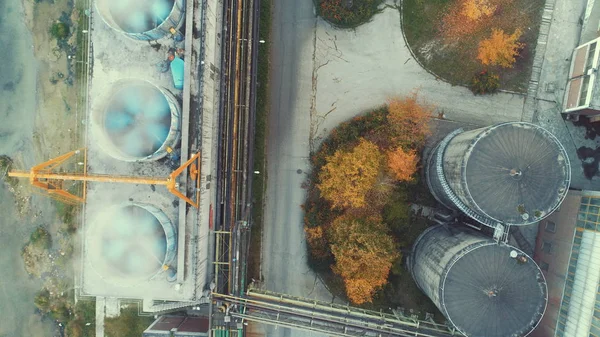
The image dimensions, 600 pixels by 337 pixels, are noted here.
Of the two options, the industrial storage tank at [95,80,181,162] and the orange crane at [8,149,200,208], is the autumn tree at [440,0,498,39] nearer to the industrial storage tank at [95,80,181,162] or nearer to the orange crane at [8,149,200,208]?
the orange crane at [8,149,200,208]

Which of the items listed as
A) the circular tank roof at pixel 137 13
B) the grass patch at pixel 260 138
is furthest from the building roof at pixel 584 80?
the circular tank roof at pixel 137 13

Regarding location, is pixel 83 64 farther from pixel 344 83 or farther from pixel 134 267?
pixel 344 83

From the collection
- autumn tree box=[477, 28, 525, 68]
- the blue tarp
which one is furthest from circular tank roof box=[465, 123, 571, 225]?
the blue tarp

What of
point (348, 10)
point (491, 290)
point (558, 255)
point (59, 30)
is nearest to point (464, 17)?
point (348, 10)

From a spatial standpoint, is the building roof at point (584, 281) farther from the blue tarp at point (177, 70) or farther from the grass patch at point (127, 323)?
the grass patch at point (127, 323)

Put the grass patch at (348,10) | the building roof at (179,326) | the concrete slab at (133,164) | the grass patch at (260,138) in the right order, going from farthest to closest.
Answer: the grass patch at (260,138)
the grass patch at (348,10)
the building roof at (179,326)
the concrete slab at (133,164)

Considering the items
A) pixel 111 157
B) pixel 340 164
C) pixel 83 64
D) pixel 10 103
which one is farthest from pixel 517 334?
pixel 10 103
